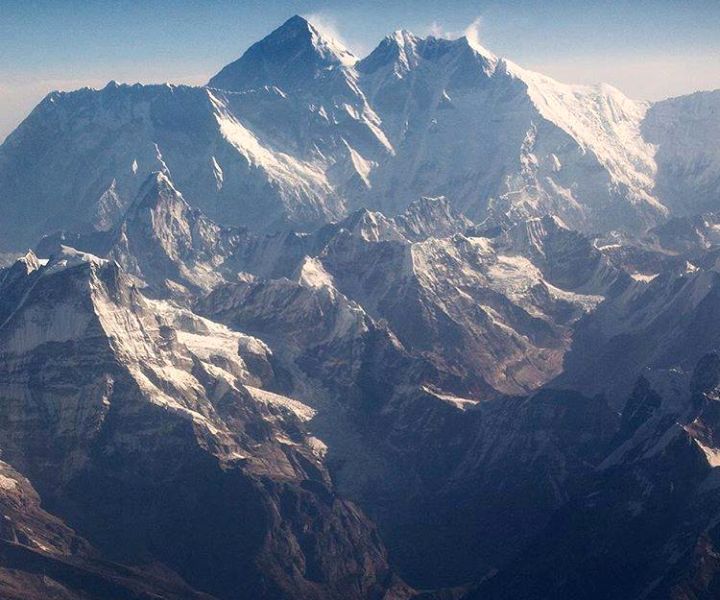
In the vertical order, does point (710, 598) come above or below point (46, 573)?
above

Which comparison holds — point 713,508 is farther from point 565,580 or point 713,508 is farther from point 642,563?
point 565,580

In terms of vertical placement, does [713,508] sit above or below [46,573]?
above

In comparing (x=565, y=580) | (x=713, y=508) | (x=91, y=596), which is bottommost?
(x=91, y=596)

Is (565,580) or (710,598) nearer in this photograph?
(710,598)

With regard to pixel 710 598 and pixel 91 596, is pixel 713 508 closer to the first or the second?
pixel 710 598

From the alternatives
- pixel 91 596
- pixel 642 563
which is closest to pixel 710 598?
pixel 642 563

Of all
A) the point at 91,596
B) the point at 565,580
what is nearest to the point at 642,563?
the point at 565,580

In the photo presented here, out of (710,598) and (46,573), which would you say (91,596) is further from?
(710,598)

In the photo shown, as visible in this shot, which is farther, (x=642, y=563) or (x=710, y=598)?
(x=642, y=563)
